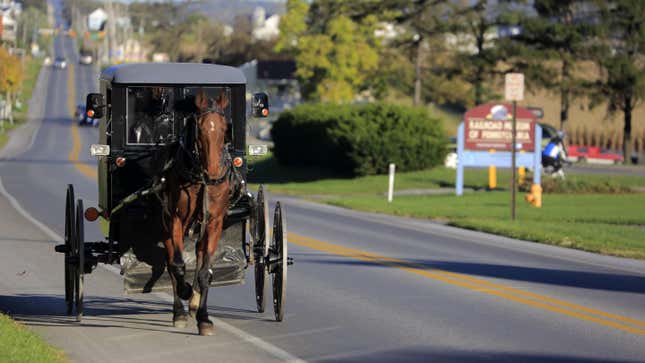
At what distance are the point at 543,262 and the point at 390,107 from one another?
2693 cm

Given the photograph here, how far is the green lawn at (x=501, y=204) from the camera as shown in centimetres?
2191

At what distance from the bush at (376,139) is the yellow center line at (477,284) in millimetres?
22613

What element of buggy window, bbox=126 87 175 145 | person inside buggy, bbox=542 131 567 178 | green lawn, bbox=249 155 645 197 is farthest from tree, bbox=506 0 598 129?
buggy window, bbox=126 87 175 145

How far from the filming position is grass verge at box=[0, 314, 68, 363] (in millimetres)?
8805

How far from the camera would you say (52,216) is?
993 inches

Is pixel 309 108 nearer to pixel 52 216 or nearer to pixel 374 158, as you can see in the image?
pixel 374 158

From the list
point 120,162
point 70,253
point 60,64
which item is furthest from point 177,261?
point 60,64

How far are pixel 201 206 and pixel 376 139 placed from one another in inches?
1304

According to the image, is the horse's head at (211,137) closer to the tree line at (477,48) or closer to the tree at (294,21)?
the tree line at (477,48)

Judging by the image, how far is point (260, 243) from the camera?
11.5 meters

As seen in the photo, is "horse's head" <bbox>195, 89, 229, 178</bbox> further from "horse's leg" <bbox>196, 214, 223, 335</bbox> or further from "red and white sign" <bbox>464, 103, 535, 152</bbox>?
"red and white sign" <bbox>464, 103, 535, 152</bbox>

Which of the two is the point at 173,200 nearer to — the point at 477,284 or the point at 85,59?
the point at 477,284

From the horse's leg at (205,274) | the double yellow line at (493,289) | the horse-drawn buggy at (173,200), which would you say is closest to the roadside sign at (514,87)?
the double yellow line at (493,289)

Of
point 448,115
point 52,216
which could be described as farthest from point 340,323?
point 448,115
